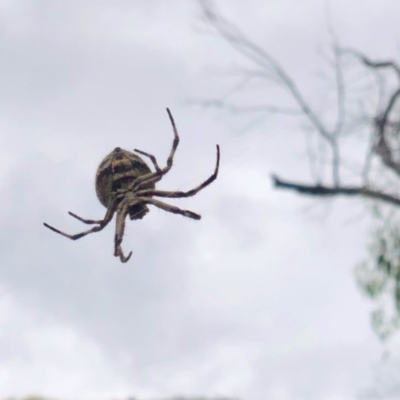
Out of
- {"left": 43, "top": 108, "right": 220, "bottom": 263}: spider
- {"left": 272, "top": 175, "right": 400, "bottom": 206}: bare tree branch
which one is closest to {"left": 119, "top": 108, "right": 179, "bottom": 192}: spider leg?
{"left": 43, "top": 108, "right": 220, "bottom": 263}: spider

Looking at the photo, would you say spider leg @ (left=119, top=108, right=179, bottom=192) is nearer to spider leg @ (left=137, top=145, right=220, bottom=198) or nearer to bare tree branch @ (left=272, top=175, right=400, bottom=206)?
spider leg @ (left=137, top=145, right=220, bottom=198)

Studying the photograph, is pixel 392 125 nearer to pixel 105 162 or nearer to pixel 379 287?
pixel 379 287

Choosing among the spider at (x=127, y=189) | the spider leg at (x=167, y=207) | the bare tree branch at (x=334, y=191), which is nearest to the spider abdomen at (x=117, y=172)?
the spider at (x=127, y=189)

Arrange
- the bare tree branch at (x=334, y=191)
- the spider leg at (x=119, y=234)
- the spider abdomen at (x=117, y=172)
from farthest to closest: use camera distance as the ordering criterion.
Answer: the bare tree branch at (x=334, y=191)
the spider leg at (x=119, y=234)
the spider abdomen at (x=117, y=172)

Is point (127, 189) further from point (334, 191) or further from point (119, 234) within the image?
point (334, 191)

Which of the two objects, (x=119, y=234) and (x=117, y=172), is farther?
(x=119, y=234)

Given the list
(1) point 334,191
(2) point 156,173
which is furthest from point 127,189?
(1) point 334,191

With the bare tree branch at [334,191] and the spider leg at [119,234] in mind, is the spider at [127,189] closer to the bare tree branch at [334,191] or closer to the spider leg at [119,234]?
the spider leg at [119,234]
